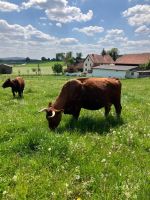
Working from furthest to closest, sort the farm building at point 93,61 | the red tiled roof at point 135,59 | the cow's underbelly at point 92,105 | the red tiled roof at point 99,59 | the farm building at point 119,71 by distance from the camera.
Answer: the red tiled roof at point 99,59, the farm building at point 93,61, the red tiled roof at point 135,59, the farm building at point 119,71, the cow's underbelly at point 92,105

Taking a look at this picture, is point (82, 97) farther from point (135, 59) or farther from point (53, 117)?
point (135, 59)

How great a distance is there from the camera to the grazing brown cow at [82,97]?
11.7 m

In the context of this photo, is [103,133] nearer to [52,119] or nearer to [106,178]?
[52,119]

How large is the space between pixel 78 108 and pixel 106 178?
598 centimetres

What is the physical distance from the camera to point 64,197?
19.4 ft

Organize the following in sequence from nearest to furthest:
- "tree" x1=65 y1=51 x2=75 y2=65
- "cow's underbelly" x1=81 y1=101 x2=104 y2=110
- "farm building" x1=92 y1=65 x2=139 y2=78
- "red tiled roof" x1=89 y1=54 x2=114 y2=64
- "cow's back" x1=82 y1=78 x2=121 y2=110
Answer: "cow's back" x1=82 y1=78 x2=121 y2=110 → "cow's underbelly" x1=81 y1=101 x2=104 y2=110 → "farm building" x1=92 y1=65 x2=139 y2=78 → "red tiled roof" x1=89 y1=54 x2=114 y2=64 → "tree" x1=65 y1=51 x2=75 y2=65

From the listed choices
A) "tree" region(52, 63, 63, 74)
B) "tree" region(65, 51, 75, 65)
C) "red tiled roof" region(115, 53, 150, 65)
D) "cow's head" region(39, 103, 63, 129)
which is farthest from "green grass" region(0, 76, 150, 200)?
"tree" region(65, 51, 75, 65)

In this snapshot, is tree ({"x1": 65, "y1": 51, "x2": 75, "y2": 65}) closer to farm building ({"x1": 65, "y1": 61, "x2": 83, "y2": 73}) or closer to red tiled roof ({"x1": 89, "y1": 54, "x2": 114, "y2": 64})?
farm building ({"x1": 65, "y1": 61, "x2": 83, "y2": 73})

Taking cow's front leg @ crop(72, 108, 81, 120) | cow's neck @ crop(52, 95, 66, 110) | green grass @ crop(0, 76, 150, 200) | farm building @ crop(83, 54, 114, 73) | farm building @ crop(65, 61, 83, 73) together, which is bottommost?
farm building @ crop(65, 61, 83, 73)

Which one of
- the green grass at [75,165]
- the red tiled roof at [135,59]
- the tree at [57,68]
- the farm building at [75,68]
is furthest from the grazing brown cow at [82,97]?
the farm building at [75,68]

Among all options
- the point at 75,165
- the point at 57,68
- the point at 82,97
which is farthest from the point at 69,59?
the point at 75,165

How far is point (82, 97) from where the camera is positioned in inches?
493

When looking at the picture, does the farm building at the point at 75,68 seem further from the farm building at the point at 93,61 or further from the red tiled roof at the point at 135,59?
the red tiled roof at the point at 135,59

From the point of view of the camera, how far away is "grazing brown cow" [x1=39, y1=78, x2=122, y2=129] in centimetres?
1169
